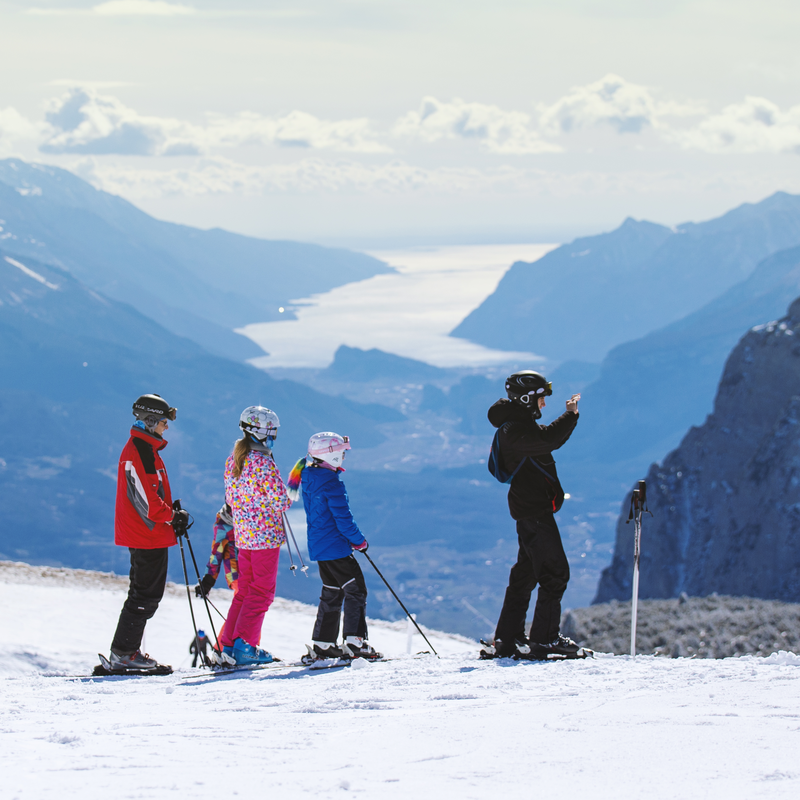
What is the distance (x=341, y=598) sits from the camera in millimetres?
8875

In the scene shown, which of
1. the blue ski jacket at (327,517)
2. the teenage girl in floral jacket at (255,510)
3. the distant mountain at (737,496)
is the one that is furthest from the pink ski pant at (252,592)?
the distant mountain at (737,496)

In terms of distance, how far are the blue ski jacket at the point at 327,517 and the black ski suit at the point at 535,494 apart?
1.57 meters

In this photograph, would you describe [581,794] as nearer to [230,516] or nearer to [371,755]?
[371,755]

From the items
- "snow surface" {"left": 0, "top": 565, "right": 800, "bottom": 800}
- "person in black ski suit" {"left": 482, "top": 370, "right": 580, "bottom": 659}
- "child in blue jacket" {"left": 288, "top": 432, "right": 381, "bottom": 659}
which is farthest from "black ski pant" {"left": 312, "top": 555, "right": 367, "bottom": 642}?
"person in black ski suit" {"left": 482, "top": 370, "right": 580, "bottom": 659}

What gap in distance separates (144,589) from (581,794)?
557 centimetres

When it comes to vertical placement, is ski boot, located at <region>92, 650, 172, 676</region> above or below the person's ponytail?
below

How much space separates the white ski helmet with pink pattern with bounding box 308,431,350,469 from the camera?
8406 mm

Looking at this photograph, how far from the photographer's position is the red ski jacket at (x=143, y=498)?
338 inches

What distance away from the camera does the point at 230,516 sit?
374 inches

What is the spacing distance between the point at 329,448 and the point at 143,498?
1.94 m

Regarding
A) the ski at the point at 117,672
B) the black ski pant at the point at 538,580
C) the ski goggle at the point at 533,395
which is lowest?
the ski at the point at 117,672

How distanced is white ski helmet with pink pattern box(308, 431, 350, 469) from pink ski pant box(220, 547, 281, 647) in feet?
3.70

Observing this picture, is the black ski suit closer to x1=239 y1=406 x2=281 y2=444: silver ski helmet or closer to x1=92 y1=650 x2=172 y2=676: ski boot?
x1=239 y1=406 x2=281 y2=444: silver ski helmet

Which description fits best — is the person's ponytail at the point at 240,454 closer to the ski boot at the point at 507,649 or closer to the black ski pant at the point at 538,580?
the black ski pant at the point at 538,580
